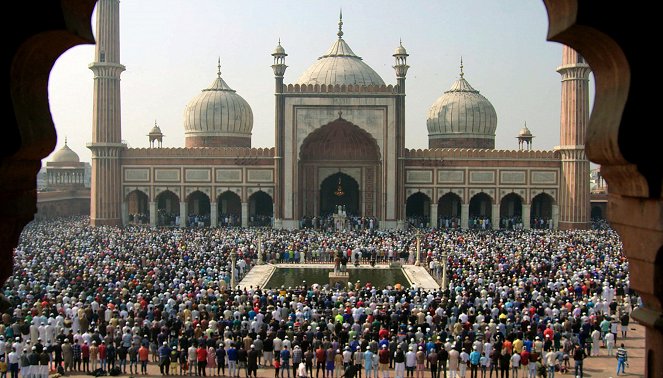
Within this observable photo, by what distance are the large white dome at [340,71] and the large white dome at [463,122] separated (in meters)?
4.88

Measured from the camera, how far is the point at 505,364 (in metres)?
10.6

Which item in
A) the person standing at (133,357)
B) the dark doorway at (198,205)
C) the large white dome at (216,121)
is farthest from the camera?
the large white dome at (216,121)

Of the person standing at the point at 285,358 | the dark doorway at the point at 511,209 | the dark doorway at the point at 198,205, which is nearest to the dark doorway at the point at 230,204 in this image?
the dark doorway at the point at 198,205

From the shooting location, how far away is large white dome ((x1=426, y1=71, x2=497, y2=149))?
132ft

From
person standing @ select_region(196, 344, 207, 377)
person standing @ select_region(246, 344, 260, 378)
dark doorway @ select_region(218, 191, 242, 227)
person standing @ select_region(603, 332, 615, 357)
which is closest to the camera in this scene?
person standing @ select_region(246, 344, 260, 378)

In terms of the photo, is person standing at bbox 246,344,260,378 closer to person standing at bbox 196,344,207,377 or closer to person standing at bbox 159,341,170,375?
person standing at bbox 196,344,207,377

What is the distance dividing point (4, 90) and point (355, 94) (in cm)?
3029

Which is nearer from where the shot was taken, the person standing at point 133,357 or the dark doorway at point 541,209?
the person standing at point 133,357

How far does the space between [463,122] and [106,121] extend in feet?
65.5

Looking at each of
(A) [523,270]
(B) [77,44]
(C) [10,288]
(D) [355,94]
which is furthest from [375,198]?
(B) [77,44]

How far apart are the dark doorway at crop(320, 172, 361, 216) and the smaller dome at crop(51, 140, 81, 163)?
22.6 metres

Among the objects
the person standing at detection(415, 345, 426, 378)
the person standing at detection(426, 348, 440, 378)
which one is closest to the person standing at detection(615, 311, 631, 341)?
the person standing at detection(426, 348, 440, 378)

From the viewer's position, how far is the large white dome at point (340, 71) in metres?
37.2

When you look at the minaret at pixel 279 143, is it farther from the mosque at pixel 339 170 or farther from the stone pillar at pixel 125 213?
the stone pillar at pixel 125 213
